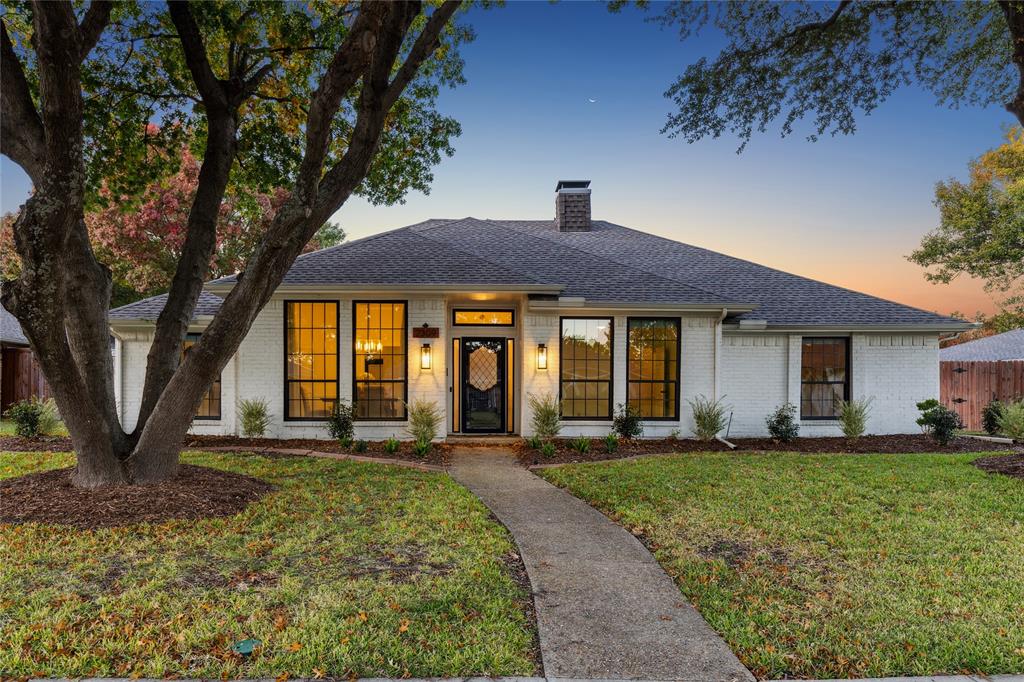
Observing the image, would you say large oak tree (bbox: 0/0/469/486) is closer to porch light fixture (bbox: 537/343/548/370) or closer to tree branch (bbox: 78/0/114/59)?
tree branch (bbox: 78/0/114/59)

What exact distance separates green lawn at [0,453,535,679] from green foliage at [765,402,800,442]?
759 cm

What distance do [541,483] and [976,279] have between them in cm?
2451

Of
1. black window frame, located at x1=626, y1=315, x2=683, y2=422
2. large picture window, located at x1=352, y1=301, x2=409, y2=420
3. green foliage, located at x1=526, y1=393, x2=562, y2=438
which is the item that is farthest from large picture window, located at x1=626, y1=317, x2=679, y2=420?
large picture window, located at x1=352, y1=301, x2=409, y2=420

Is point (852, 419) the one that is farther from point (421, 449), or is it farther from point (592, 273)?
point (421, 449)

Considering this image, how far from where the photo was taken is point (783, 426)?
10.5 m

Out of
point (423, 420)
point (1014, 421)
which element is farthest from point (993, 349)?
point (423, 420)

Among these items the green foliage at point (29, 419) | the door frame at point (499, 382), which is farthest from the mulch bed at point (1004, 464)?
the green foliage at point (29, 419)

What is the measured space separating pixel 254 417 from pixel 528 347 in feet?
18.1

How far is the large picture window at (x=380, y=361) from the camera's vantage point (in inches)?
408

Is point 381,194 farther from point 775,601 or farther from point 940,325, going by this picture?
→ point 940,325

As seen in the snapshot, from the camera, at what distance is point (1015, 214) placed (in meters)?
19.9

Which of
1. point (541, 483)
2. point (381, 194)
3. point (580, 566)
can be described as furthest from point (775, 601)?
point (381, 194)

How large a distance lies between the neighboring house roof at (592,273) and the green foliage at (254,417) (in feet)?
A: 7.46

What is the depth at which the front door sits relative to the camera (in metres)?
11.1
